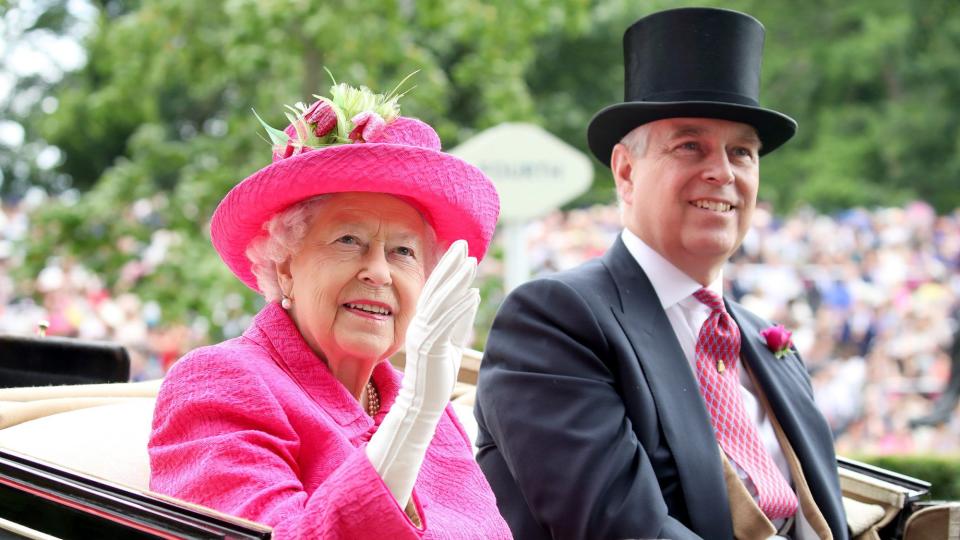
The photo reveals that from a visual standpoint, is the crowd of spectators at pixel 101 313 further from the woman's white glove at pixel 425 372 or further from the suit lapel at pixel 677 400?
the woman's white glove at pixel 425 372

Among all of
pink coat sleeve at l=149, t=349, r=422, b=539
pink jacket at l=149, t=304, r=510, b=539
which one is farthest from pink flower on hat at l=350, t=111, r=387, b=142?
pink coat sleeve at l=149, t=349, r=422, b=539

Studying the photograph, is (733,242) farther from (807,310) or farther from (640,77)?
(807,310)

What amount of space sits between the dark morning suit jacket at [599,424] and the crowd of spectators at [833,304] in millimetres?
4779

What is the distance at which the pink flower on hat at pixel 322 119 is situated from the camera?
2.29 metres

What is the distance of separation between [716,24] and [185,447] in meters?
1.74

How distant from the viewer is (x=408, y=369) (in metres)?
1.88

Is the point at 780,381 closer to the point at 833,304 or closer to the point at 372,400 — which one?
the point at 372,400

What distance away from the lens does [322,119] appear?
229 cm

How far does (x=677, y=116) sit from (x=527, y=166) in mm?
3853

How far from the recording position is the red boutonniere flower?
3166mm

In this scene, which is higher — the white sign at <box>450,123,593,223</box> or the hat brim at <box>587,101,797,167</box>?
the white sign at <box>450,123,593,223</box>

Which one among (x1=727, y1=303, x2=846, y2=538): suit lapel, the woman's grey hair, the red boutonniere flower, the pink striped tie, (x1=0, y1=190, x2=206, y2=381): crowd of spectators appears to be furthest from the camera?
(x1=0, y1=190, x2=206, y2=381): crowd of spectators

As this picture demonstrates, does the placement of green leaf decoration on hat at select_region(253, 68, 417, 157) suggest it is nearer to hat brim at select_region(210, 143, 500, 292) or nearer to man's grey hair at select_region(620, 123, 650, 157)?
hat brim at select_region(210, 143, 500, 292)

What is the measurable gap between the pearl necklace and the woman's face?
0.59 ft
